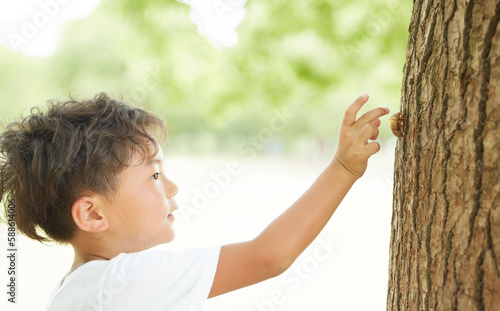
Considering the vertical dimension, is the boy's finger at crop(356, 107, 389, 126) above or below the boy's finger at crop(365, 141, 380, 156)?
above

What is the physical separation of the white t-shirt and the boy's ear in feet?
0.58

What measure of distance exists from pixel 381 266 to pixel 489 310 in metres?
5.95

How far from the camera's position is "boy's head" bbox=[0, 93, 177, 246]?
1.40 metres

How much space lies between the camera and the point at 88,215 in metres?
1.41

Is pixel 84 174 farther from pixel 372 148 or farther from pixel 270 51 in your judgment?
pixel 270 51

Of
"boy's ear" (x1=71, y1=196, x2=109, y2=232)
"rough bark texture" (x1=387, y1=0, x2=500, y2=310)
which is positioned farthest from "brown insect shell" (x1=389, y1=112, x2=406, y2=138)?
"boy's ear" (x1=71, y1=196, x2=109, y2=232)

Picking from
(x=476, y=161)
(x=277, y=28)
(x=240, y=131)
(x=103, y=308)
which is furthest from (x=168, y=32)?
(x=240, y=131)

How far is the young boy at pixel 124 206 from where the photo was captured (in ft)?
4.05

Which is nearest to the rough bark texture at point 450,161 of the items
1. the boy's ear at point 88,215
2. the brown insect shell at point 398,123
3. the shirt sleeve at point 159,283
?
the brown insect shell at point 398,123

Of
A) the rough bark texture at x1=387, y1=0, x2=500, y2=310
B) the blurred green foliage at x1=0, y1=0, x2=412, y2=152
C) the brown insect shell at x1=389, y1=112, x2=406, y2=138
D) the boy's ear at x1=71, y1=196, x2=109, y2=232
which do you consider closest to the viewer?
the rough bark texture at x1=387, y1=0, x2=500, y2=310

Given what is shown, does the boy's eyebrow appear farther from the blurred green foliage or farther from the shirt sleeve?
the blurred green foliage

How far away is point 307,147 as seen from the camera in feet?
79.8

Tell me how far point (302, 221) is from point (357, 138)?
25cm

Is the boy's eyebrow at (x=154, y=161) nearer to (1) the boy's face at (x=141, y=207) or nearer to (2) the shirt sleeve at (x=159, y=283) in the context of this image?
(1) the boy's face at (x=141, y=207)
